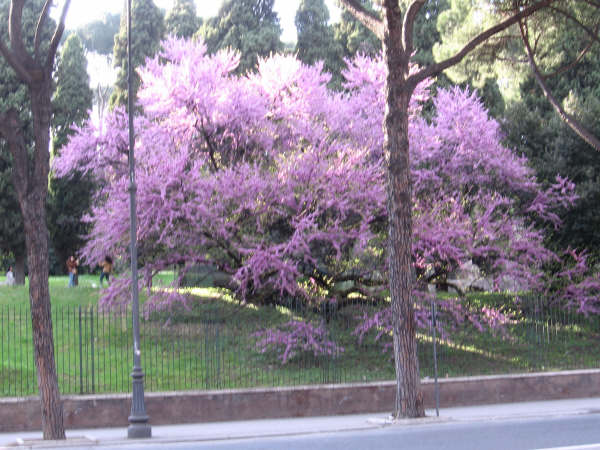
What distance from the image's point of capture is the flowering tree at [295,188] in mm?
19016

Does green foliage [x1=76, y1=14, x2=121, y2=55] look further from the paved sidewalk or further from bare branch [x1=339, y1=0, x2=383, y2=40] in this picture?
the paved sidewalk

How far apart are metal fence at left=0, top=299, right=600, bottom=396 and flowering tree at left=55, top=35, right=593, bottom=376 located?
0.62m

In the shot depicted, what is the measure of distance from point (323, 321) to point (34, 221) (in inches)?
288

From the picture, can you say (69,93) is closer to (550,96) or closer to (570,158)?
(570,158)

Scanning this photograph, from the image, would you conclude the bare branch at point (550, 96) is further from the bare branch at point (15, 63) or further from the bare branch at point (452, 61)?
the bare branch at point (15, 63)

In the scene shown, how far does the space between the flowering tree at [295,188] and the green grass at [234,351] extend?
70 cm

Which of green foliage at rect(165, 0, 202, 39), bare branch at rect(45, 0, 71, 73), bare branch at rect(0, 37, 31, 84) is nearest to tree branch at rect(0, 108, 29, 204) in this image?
bare branch at rect(0, 37, 31, 84)

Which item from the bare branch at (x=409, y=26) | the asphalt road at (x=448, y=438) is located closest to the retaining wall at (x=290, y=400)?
the asphalt road at (x=448, y=438)

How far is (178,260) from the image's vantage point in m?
19.7

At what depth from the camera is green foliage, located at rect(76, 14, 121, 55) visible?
74.0 metres

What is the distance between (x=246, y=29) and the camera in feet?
131

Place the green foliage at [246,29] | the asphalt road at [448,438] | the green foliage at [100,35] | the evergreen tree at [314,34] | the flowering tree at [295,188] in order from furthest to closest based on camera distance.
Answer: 1. the green foliage at [100,35]
2. the evergreen tree at [314,34]
3. the green foliage at [246,29]
4. the flowering tree at [295,188]
5. the asphalt road at [448,438]

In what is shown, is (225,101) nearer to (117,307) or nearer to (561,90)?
(117,307)

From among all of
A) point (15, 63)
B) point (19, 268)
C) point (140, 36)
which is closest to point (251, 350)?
point (15, 63)
